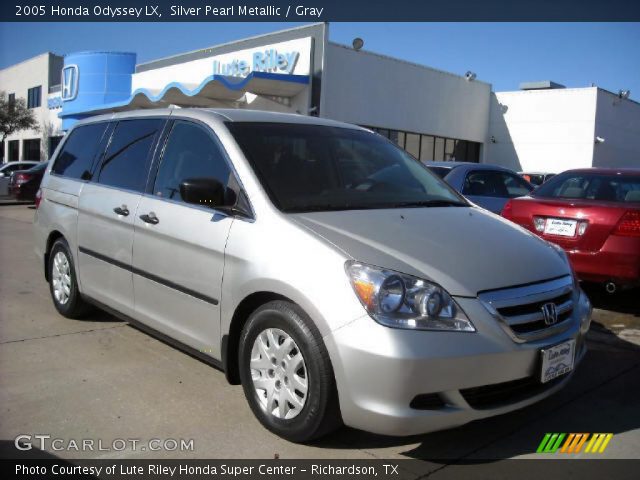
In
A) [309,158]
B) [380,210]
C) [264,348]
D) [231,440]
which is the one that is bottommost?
[231,440]

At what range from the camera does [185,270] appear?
351cm

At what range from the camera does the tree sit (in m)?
39.1

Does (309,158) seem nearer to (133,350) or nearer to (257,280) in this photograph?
(257,280)

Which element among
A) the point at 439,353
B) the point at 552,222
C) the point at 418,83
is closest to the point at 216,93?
the point at 418,83

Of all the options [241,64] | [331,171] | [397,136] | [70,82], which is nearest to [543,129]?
[397,136]

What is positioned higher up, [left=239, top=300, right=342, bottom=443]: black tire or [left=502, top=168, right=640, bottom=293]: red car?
[left=502, top=168, right=640, bottom=293]: red car

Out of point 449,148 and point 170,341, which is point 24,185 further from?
point 449,148

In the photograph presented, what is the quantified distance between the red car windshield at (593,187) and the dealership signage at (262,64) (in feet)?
48.4

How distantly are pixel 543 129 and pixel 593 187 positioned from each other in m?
23.9

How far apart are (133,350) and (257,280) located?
74.7 inches

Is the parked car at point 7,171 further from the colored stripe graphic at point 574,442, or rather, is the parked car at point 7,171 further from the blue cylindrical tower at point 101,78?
the colored stripe graphic at point 574,442

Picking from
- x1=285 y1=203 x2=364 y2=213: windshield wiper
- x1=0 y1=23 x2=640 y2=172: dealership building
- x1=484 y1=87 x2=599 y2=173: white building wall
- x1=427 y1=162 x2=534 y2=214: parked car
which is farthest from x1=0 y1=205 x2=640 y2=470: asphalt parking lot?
x1=484 y1=87 x2=599 y2=173: white building wall

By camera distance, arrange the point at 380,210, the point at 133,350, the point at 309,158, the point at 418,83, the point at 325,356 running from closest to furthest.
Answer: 1. the point at 325,356
2. the point at 380,210
3. the point at 309,158
4. the point at 133,350
5. the point at 418,83

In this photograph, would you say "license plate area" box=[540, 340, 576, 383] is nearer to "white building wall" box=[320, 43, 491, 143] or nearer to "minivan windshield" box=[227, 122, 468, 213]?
"minivan windshield" box=[227, 122, 468, 213]
